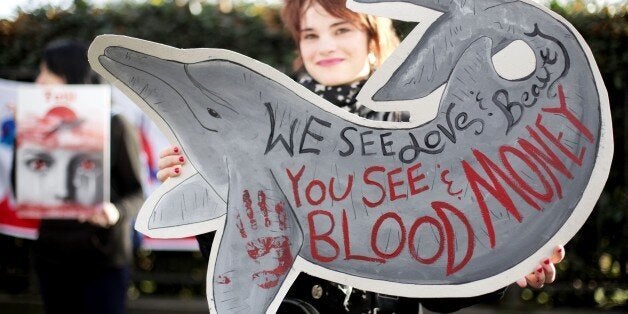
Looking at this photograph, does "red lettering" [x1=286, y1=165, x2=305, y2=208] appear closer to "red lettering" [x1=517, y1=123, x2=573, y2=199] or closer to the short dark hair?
"red lettering" [x1=517, y1=123, x2=573, y2=199]

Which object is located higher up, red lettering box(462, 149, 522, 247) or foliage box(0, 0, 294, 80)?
foliage box(0, 0, 294, 80)

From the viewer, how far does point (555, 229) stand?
1280 millimetres

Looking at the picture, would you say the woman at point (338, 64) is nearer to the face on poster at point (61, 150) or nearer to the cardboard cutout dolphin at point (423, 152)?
the cardboard cutout dolphin at point (423, 152)

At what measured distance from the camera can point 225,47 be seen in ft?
14.8

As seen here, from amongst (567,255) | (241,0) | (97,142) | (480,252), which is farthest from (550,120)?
→ (241,0)

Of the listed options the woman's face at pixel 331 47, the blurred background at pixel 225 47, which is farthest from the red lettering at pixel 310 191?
the blurred background at pixel 225 47

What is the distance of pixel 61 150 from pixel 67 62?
1.05ft

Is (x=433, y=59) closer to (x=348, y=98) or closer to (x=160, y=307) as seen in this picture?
(x=348, y=98)

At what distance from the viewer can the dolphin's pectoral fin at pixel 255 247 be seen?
124cm

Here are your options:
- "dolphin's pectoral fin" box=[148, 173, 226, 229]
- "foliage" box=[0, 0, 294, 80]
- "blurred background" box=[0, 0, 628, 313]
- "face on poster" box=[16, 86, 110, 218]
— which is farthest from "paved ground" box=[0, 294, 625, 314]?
"dolphin's pectoral fin" box=[148, 173, 226, 229]

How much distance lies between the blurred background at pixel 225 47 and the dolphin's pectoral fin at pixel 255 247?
9.17ft

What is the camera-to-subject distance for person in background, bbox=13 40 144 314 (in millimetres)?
2477

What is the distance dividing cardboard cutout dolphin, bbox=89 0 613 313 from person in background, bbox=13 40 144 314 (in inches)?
49.7

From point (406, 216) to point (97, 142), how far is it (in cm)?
141
